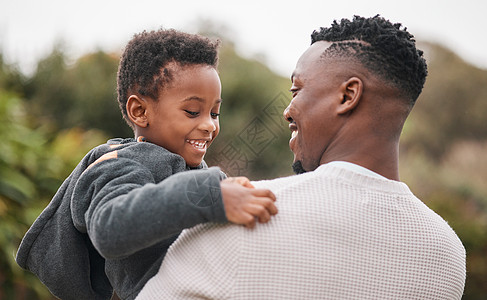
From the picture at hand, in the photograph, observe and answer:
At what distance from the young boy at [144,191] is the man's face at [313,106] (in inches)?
16.9

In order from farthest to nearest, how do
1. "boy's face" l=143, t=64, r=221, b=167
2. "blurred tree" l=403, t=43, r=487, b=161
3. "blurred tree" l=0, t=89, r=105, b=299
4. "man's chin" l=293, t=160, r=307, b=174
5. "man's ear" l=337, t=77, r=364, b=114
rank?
"blurred tree" l=403, t=43, r=487, b=161, "blurred tree" l=0, t=89, r=105, b=299, "boy's face" l=143, t=64, r=221, b=167, "man's chin" l=293, t=160, r=307, b=174, "man's ear" l=337, t=77, r=364, b=114

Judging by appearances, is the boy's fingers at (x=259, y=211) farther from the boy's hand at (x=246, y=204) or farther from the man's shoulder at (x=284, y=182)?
the man's shoulder at (x=284, y=182)

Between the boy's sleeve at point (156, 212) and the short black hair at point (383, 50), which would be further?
the short black hair at point (383, 50)

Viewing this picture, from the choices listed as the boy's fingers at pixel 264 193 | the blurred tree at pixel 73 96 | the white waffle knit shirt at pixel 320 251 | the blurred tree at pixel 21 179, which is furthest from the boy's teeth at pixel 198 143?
the blurred tree at pixel 73 96

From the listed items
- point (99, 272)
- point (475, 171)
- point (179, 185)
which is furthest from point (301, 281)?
point (475, 171)

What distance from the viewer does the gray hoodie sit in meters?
1.59

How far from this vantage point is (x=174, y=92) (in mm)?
2244

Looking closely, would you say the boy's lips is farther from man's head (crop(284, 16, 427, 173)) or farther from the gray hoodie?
man's head (crop(284, 16, 427, 173))

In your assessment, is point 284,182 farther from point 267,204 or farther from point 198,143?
point 198,143

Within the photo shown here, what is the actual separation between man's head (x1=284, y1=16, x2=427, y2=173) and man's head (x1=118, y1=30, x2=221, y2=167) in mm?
442

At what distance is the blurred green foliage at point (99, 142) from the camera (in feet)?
19.6

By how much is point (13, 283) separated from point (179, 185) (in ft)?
17.5

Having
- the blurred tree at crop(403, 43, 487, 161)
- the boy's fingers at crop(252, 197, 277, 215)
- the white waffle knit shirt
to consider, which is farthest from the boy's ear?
the blurred tree at crop(403, 43, 487, 161)

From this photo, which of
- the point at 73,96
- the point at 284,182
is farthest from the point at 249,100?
the point at 284,182
